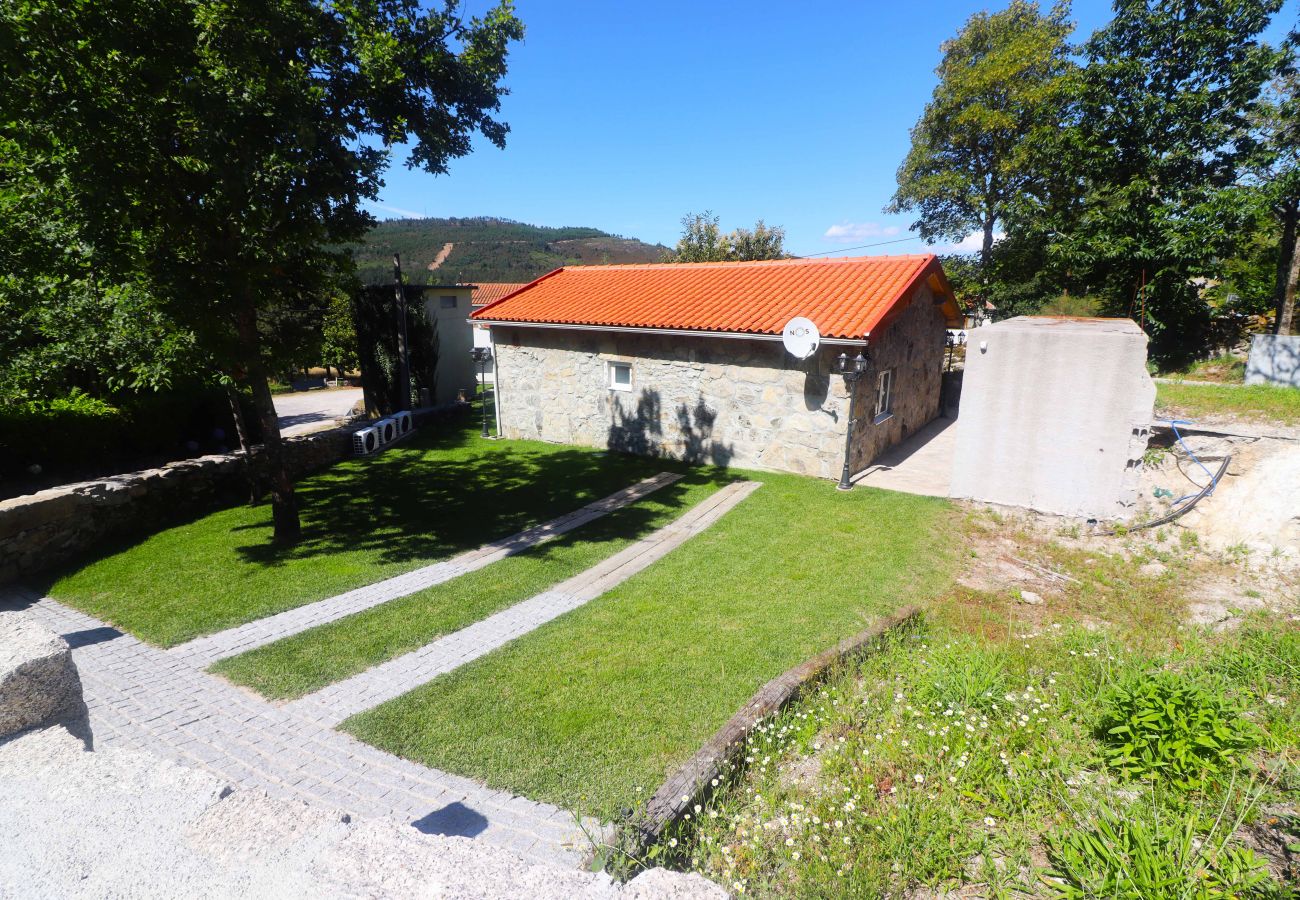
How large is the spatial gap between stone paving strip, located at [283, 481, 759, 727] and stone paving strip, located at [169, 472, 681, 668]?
50.3 inches

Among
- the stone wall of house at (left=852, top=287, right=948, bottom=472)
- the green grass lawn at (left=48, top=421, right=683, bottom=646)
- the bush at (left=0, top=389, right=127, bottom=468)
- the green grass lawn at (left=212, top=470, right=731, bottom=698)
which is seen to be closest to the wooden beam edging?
the green grass lawn at (left=212, top=470, right=731, bottom=698)

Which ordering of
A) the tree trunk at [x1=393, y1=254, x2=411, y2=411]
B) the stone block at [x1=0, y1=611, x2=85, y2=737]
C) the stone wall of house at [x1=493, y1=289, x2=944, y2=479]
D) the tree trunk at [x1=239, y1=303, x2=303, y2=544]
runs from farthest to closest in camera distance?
the tree trunk at [x1=393, y1=254, x2=411, y2=411] < the stone wall of house at [x1=493, y1=289, x2=944, y2=479] < the tree trunk at [x1=239, y1=303, x2=303, y2=544] < the stone block at [x1=0, y1=611, x2=85, y2=737]

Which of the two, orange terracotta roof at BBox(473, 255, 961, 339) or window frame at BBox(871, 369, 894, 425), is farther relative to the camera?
window frame at BBox(871, 369, 894, 425)

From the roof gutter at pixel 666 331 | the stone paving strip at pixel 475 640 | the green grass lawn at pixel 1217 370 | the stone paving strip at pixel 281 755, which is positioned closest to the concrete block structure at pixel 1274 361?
the green grass lawn at pixel 1217 370

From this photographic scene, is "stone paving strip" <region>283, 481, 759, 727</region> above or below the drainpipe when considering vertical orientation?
below

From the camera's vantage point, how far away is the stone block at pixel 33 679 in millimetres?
2656

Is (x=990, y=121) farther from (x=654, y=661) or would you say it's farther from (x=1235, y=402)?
(x=654, y=661)

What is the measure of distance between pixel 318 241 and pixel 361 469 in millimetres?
6190

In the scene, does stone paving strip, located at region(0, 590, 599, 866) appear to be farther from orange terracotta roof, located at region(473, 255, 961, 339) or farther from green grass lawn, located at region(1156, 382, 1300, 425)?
green grass lawn, located at region(1156, 382, 1300, 425)

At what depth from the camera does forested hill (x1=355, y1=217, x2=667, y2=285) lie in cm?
6175

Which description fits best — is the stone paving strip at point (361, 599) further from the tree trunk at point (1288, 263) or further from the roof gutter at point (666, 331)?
the tree trunk at point (1288, 263)

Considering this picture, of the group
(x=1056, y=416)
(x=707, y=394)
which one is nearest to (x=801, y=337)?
(x=707, y=394)

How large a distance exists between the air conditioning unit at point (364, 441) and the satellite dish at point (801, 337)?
9.79 meters

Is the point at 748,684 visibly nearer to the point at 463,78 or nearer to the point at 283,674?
the point at 283,674
